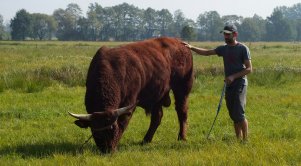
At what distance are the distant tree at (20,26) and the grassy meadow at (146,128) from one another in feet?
338

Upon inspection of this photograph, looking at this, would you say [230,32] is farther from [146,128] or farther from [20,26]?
[20,26]

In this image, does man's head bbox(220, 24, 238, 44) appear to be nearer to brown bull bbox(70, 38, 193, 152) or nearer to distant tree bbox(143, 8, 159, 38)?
brown bull bbox(70, 38, 193, 152)

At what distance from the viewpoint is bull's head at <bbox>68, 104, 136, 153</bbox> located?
7.35 m

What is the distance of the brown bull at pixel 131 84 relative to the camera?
7.66m

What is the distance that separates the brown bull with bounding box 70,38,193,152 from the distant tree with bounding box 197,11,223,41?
414 feet

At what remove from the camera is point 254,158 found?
6.76 metres

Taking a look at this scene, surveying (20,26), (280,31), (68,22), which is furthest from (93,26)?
(280,31)

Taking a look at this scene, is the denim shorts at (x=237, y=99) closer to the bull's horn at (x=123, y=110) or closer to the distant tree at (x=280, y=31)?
the bull's horn at (x=123, y=110)

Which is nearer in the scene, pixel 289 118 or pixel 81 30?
pixel 289 118

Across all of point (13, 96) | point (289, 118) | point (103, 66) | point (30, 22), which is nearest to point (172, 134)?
point (103, 66)

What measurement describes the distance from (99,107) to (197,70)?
613 inches

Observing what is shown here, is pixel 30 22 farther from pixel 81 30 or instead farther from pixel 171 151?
pixel 171 151

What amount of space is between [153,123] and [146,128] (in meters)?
1.11

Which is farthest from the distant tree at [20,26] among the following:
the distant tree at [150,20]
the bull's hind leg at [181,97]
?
the bull's hind leg at [181,97]
